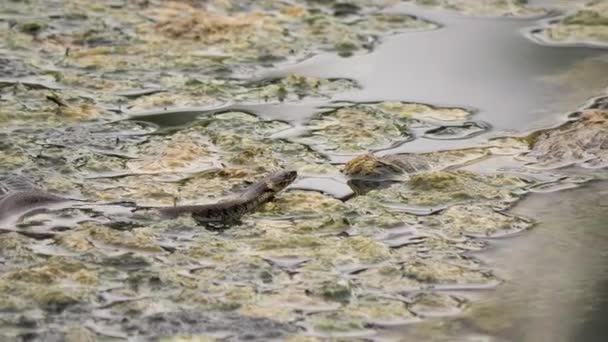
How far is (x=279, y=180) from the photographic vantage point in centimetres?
553

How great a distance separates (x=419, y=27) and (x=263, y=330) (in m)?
3.73

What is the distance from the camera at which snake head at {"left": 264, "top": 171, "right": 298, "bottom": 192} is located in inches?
215

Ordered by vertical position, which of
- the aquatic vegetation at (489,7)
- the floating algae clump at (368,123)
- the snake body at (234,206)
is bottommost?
the floating algae clump at (368,123)

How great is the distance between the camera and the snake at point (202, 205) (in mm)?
5266

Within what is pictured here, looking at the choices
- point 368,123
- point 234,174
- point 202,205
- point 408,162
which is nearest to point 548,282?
point 408,162

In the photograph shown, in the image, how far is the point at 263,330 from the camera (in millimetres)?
4352

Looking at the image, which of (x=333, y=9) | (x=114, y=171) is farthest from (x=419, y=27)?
(x=114, y=171)

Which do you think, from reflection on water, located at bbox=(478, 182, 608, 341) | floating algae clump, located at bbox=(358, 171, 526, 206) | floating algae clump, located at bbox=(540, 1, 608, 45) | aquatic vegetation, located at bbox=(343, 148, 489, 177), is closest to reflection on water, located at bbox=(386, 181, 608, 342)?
reflection on water, located at bbox=(478, 182, 608, 341)

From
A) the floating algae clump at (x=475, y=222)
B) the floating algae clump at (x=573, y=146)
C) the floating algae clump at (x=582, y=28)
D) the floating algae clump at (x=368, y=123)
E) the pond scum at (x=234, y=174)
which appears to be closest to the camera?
the pond scum at (x=234, y=174)

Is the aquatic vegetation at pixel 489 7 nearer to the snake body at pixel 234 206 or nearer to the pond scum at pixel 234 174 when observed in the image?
the pond scum at pixel 234 174

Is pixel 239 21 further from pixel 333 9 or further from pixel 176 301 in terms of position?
pixel 176 301

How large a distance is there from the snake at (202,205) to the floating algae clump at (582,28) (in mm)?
2533

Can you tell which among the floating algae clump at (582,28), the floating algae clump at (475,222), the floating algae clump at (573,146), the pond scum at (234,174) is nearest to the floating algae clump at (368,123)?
the pond scum at (234,174)

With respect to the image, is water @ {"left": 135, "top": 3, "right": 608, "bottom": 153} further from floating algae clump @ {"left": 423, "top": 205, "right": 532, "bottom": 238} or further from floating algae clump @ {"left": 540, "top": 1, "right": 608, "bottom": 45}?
floating algae clump @ {"left": 423, "top": 205, "right": 532, "bottom": 238}
